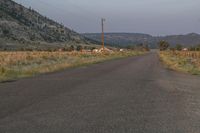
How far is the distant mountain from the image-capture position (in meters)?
136

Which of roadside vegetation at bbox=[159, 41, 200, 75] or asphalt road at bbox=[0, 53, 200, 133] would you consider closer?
asphalt road at bbox=[0, 53, 200, 133]

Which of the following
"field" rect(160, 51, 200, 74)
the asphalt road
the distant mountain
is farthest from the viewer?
the distant mountain

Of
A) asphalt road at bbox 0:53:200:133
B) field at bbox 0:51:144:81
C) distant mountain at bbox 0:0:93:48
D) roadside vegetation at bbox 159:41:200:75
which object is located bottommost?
roadside vegetation at bbox 159:41:200:75

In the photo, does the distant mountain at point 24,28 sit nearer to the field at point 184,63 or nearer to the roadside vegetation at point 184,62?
the roadside vegetation at point 184,62

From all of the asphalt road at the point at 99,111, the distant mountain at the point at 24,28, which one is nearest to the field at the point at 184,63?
the asphalt road at the point at 99,111

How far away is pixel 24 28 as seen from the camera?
150 metres

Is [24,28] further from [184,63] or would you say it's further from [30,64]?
[184,63]

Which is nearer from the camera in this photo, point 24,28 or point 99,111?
point 99,111

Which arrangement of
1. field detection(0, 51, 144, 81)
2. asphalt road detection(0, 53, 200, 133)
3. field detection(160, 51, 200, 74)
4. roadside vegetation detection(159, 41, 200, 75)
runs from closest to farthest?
1. asphalt road detection(0, 53, 200, 133)
2. field detection(0, 51, 144, 81)
3. field detection(160, 51, 200, 74)
4. roadside vegetation detection(159, 41, 200, 75)

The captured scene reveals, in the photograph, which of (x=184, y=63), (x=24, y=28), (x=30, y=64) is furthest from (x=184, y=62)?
(x=24, y=28)

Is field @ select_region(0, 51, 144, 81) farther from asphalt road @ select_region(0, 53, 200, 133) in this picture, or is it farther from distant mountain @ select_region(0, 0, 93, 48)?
distant mountain @ select_region(0, 0, 93, 48)

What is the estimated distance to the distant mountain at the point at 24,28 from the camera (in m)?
136

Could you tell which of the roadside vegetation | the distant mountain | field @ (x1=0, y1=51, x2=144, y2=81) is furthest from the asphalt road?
the distant mountain

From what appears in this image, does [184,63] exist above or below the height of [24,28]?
below
